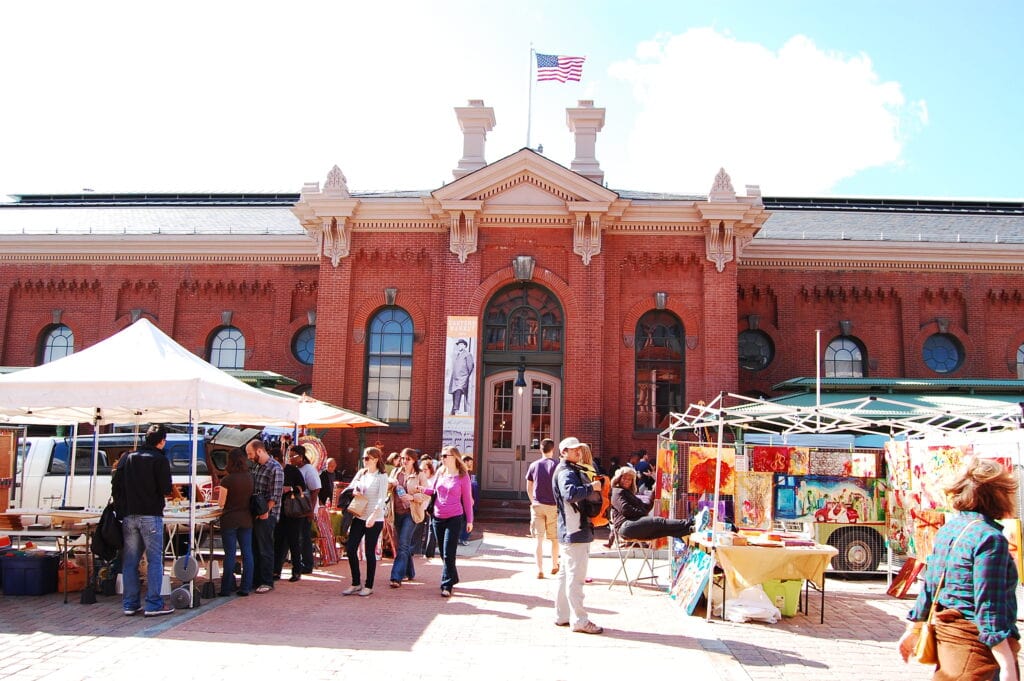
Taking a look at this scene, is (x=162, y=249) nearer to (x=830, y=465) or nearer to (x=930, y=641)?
(x=830, y=465)

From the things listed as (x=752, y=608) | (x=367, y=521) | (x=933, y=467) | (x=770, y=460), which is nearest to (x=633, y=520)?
(x=752, y=608)

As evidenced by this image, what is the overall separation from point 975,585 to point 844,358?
1973 centimetres

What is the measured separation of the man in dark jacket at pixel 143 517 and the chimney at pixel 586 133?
15.4 metres

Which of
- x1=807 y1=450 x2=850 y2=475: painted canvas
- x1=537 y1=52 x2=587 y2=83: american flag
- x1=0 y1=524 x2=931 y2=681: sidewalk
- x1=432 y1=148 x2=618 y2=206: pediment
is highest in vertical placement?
x1=537 y1=52 x2=587 y2=83: american flag

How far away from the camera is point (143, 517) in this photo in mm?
8336

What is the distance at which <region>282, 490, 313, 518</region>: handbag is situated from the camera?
1030 centimetres

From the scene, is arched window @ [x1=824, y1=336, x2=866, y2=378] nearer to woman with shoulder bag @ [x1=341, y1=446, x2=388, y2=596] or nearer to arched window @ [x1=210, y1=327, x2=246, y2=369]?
woman with shoulder bag @ [x1=341, y1=446, x2=388, y2=596]

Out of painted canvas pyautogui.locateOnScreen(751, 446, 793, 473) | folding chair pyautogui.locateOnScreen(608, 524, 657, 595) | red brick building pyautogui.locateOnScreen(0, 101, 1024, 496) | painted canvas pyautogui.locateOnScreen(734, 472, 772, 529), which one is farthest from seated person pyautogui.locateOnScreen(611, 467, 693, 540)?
red brick building pyautogui.locateOnScreen(0, 101, 1024, 496)

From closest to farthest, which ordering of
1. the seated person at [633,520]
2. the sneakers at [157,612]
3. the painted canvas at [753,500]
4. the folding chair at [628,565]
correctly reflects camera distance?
the sneakers at [157,612]
the seated person at [633,520]
the folding chair at [628,565]
the painted canvas at [753,500]

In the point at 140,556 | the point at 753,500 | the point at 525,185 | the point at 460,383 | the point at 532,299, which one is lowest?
the point at 140,556

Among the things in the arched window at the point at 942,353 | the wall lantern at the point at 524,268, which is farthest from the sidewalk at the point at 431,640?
the arched window at the point at 942,353

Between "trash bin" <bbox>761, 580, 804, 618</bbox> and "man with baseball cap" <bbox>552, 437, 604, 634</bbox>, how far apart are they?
238 cm

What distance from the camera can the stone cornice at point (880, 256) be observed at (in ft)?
72.7

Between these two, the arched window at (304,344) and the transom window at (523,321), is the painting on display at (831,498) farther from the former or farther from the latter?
the arched window at (304,344)
